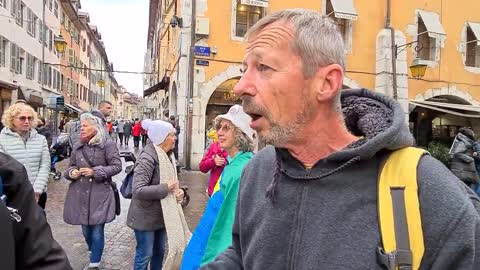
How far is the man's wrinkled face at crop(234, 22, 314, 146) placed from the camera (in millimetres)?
1450

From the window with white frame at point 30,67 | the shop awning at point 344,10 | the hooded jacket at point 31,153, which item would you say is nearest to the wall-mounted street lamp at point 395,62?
the shop awning at point 344,10

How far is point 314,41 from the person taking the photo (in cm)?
145

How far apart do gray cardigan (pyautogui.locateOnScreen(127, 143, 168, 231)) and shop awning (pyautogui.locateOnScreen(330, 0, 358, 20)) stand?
509 inches

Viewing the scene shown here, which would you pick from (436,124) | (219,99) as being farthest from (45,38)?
(436,124)

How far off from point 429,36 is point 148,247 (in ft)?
50.4

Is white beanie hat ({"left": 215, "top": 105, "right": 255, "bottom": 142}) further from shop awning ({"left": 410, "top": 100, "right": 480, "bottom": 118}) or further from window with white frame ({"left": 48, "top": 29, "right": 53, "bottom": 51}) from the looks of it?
window with white frame ({"left": 48, "top": 29, "right": 53, "bottom": 51})

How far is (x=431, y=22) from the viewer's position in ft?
56.5

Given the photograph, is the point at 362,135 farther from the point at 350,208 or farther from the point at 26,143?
the point at 26,143

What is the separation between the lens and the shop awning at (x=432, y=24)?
1681 cm

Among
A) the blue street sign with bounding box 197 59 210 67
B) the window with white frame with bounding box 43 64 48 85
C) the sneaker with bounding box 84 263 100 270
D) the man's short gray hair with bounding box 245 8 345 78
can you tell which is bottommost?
the sneaker with bounding box 84 263 100 270

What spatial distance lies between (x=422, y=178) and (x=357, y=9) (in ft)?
55.9

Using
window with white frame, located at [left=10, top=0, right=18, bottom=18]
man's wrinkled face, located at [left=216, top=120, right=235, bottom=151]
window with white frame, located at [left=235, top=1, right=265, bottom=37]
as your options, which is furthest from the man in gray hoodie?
window with white frame, located at [left=10, top=0, right=18, bottom=18]

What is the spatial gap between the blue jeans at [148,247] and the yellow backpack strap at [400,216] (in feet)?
12.0

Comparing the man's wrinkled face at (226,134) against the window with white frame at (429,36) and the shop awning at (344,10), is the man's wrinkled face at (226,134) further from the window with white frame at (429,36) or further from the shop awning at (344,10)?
the window with white frame at (429,36)
